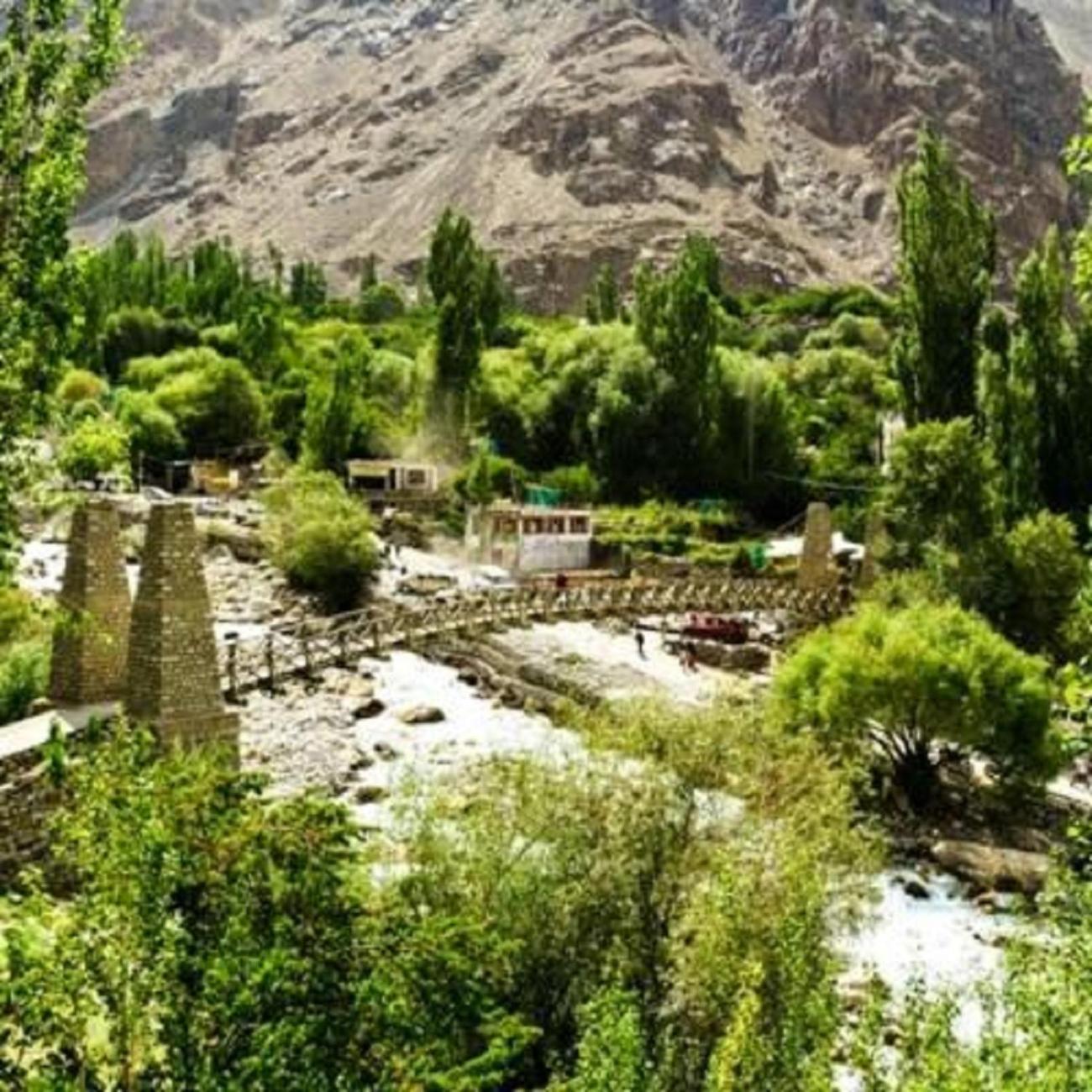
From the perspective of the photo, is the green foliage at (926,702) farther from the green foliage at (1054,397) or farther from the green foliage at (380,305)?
the green foliage at (380,305)

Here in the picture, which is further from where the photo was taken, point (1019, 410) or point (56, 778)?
point (1019, 410)

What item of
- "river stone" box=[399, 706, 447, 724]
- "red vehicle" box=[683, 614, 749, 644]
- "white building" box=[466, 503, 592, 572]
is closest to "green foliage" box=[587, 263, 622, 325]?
"white building" box=[466, 503, 592, 572]

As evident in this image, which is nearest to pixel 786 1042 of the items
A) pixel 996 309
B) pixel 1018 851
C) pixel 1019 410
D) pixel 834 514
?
pixel 1018 851

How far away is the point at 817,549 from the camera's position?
38.6m

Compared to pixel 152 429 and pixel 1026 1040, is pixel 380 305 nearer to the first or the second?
pixel 152 429

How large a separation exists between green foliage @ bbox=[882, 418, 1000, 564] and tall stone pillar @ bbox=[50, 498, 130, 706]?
2039cm

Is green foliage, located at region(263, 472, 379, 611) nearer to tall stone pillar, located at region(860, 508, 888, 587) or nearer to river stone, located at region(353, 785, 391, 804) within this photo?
tall stone pillar, located at region(860, 508, 888, 587)

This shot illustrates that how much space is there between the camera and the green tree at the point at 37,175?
7.37 m

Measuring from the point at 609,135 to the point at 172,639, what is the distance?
14777 centimetres

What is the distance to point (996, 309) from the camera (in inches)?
1396

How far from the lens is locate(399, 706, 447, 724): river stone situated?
26797 millimetres

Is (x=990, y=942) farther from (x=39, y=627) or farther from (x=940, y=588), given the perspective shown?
(x=39, y=627)

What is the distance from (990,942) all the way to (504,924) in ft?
28.6

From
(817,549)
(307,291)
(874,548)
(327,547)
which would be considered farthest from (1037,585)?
(307,291)
